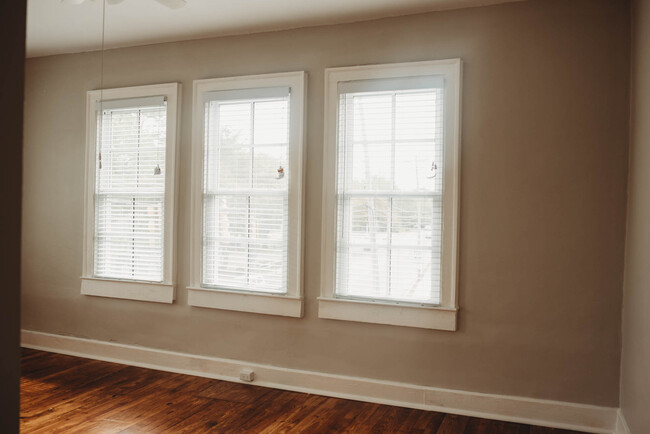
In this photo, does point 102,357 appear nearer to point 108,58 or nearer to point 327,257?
point 327,257

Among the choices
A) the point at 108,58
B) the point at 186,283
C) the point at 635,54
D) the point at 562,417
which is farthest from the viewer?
the point at 108,58

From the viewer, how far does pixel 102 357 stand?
14.8 feet

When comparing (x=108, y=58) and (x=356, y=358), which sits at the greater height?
(x=108, y=58)

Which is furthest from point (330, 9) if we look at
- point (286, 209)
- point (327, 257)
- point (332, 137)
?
point (327, 257)

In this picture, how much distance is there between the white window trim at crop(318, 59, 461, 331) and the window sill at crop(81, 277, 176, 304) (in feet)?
4.56

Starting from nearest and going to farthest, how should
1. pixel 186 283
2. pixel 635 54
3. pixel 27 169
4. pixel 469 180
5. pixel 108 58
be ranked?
1. pixel 635 54
2. pixel 469 180
3. pixel 186 283
4. pixel 108 58
5. pixel 27 169

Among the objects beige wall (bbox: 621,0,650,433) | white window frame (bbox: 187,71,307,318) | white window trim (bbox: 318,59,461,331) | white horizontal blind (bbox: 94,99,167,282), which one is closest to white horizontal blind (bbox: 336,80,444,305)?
white window trim (bbox: 318,59,461,331)

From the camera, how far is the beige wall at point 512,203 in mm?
3160

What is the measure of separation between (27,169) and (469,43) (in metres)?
4.21

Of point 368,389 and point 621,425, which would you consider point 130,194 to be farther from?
point 621,425

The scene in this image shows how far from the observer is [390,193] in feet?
11.9

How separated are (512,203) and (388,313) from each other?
1128 mm

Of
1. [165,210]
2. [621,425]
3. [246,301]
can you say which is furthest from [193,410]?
[621,425]

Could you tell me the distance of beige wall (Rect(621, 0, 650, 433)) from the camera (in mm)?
2502
